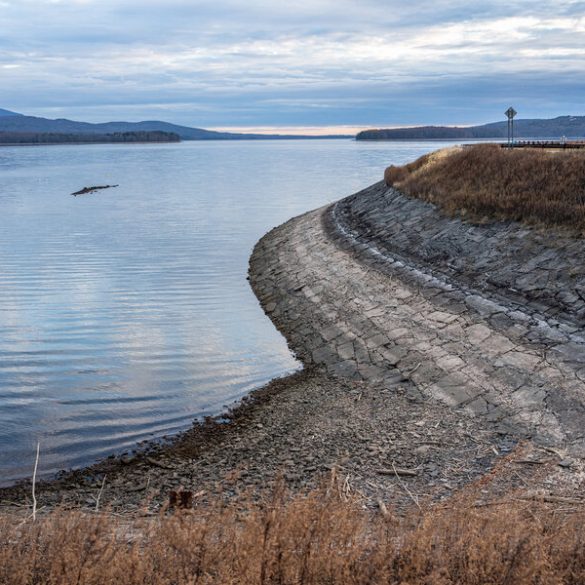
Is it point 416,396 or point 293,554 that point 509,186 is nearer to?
point 416,396

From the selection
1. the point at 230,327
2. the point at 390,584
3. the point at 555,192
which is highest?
the point at 555,192

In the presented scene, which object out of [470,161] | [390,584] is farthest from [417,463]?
[470,161]

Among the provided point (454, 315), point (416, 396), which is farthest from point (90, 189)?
point (416, 396)

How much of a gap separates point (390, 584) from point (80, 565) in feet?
9.14

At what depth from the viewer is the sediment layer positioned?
546 inches

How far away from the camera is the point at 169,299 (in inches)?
1050

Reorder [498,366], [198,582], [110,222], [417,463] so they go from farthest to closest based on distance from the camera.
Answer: [110,222]
[498,366]
[417,463]
[198,582]

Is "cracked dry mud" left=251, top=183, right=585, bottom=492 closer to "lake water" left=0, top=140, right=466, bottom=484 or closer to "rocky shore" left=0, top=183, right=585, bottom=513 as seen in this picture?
"rocky shore" left=0, top=183, right=585, bottom=513

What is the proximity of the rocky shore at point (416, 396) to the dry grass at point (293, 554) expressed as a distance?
0.87m

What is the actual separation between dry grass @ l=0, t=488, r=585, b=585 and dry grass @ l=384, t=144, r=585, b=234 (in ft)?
51.2

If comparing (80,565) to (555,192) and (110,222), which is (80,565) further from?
(110,222)

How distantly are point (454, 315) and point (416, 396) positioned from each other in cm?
406

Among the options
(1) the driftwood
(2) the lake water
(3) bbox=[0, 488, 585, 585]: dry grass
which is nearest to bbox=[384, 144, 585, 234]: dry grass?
(2) the lake water

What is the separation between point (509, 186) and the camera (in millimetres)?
24953
